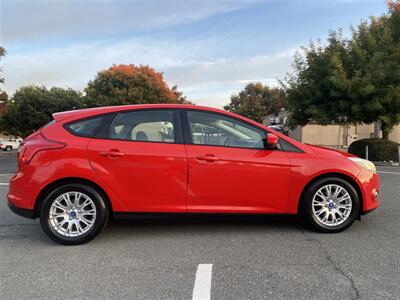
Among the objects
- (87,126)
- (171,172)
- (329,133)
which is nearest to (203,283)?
(171,172)

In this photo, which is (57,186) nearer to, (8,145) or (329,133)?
(329,133)

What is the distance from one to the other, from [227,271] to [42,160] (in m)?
2.49

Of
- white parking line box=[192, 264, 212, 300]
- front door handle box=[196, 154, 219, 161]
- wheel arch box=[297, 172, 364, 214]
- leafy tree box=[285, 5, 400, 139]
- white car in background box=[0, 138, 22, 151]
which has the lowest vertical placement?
white car in background box=[0, 138, 22, 151]

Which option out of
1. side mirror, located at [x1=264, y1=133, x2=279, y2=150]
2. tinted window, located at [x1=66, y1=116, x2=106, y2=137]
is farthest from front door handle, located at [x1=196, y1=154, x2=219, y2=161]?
tinted window, located at [x1=66, y1=116, x2=106, y2=137]

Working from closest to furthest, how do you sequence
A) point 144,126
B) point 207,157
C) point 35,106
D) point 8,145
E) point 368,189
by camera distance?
point 207,157 < point 144,126 < point 368,189 < point 35,106 < point 8,145

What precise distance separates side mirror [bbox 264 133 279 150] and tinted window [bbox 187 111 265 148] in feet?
0.27

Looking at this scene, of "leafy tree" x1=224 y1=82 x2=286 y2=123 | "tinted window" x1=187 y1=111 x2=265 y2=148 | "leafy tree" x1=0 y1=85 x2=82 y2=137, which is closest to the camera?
"tinted window" x1=187 y1=111 x2=265 y2=148

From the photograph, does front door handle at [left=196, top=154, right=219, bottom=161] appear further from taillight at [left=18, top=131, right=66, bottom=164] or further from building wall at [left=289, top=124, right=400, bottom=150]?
building wall at [left=289, top=124, right=400, bottom=150]

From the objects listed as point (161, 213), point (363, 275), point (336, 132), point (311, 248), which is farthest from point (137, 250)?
point (336, 132)

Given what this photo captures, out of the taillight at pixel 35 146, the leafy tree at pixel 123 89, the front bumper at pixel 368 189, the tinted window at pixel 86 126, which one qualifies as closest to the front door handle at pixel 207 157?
the tinted window at pixel 86 126

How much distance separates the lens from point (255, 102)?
69000 millimetres

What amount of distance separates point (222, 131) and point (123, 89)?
3474cm

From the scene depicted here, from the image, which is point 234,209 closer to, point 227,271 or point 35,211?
point 227,271

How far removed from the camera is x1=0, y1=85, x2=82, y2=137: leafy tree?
39.7m
